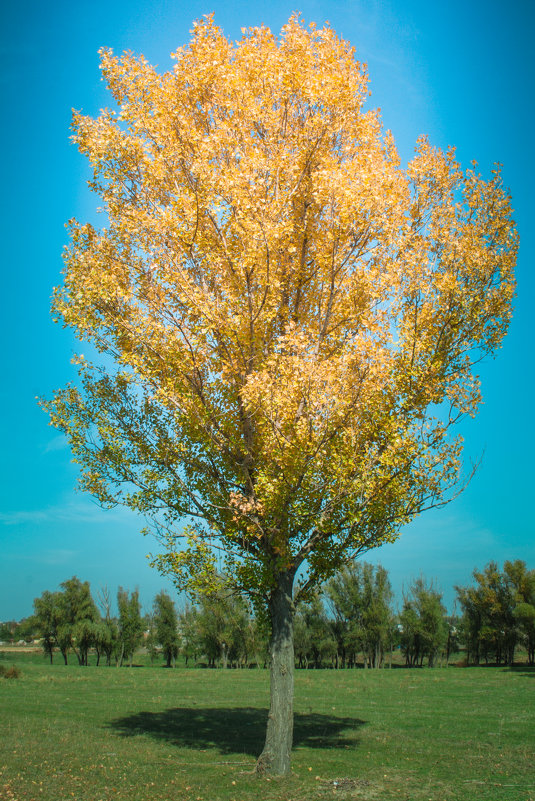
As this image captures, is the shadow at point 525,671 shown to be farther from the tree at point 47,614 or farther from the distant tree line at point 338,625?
the tree at point 47,614

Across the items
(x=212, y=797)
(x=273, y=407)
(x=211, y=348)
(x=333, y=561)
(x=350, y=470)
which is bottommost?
(x=212, y=797)

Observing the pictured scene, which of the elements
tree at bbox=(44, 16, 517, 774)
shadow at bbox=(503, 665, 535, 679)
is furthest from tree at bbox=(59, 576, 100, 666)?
tree at bbox=(44, 16, 517, 774)

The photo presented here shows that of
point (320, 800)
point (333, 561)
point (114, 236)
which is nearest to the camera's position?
point (320, 800)

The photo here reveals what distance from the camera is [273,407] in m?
9.24

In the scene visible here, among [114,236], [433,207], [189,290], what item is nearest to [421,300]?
[433,207]

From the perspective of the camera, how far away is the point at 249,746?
42.7 feet

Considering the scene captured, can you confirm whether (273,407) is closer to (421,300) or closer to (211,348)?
(211,348)

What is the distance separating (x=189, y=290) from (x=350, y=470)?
4507 mm

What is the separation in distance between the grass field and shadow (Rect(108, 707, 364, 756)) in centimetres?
4

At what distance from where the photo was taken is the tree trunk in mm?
9922

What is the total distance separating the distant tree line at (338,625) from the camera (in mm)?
49312

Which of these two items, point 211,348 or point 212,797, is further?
point 211,348

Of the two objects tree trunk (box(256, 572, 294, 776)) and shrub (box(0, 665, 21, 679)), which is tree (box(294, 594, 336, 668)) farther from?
tree trunk (box(256, 572, 294, 776))

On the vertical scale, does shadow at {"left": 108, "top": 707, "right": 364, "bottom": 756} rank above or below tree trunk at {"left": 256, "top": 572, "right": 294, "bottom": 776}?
below
